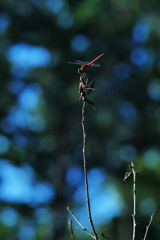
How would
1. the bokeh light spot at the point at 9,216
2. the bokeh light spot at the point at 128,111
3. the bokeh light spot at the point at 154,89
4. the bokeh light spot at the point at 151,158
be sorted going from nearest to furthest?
the bokeh light spot at the point at 151,158
the bokeh light spot at the point at 9,216
the bokeh light spot at the point at 128,111
the bokeh light spot at the point at 154,89

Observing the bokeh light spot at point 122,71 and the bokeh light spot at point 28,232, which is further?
the bokeh light spot at point 122,71

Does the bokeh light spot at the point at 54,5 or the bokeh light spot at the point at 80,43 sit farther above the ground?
the bokeh light spot at the point at 54,5

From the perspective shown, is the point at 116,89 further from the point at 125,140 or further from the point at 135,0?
the point at 135,0

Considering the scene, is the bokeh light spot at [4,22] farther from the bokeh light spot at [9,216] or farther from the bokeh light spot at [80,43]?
the bokeh light spot at [9,216]

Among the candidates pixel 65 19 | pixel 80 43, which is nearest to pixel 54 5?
pixel 65 19

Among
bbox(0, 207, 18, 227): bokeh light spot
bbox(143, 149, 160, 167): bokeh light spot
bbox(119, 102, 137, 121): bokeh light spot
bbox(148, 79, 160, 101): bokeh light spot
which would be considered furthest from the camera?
bbox(148, 79, 160, 101): bokeh light spot

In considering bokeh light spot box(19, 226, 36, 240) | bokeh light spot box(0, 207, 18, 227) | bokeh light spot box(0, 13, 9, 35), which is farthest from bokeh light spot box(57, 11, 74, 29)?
bokeh light spot box(19, 226, 36, 240)

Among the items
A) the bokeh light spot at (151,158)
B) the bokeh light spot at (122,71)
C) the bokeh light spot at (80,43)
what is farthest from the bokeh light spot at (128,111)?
the bokeh light spot at (80,43)

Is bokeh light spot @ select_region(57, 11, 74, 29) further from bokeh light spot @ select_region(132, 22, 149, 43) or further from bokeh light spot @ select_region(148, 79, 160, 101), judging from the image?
bokeh light spot @ select_region(148, 79, 160, 101)
